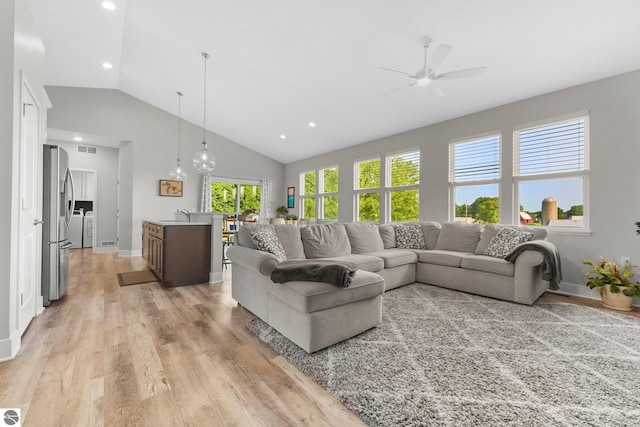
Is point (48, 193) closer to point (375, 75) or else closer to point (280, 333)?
point (280, 333)

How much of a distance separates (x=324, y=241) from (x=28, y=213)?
113 inches

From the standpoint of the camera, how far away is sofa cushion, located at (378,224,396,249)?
15.1ft

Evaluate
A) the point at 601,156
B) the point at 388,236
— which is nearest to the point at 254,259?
the point at 388,236

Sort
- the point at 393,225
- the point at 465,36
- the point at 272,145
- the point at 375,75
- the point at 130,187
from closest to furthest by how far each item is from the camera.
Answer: the point at 465,36
the point at 375,75
the point at 393,225
the point at 130,187
the point at 272,145

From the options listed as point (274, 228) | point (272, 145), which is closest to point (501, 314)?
point (274, 228)

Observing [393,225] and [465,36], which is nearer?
[465,36]

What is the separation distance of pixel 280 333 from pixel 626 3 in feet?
13.8

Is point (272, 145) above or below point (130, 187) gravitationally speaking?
above

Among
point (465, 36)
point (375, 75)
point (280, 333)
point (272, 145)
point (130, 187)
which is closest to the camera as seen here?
point (280, 333)

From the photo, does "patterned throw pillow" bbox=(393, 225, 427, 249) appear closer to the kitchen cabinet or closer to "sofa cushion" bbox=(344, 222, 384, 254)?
"sofa cushion" bbox=(344, 222, 384, 254)

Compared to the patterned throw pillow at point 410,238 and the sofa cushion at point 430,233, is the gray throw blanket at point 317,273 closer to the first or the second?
the patterned throw pillow at point 410,238

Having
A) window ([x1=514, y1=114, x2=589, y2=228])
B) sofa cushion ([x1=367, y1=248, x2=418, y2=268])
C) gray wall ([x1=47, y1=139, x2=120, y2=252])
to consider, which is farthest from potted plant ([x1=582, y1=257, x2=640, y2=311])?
gray wall ([x1=47, y1=139, x2=120, y2=252])

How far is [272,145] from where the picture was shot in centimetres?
791

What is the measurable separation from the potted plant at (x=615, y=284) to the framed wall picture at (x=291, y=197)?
22.6ft
